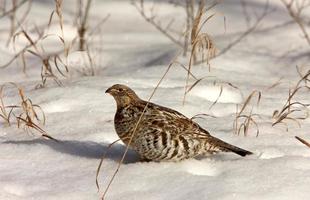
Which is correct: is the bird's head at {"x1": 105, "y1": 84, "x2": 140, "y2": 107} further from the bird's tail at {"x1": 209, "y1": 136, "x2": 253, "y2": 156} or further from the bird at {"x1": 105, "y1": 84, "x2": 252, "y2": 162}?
the bird's tail at {"x1": 209, "y1": 136, "x2": 253, "y2": 156}

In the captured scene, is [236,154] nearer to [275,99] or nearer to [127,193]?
[127,193]

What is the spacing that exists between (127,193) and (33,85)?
7.90ft

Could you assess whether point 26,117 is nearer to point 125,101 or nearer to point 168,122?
point 125,101

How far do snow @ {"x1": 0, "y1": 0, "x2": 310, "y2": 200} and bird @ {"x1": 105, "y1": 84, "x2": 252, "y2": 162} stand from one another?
0.19 feet

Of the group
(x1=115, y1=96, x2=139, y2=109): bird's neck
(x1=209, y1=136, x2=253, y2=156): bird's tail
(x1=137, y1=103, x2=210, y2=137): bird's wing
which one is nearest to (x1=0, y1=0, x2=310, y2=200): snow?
(x1=209, y1=136, x2=253, y2=156): bird's tail

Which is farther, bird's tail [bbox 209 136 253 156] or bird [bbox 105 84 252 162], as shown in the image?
bird's tail [bbox 209 136 253 156]

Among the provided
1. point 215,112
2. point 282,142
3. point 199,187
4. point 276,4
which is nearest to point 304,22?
point 276,4

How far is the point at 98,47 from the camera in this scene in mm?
7410

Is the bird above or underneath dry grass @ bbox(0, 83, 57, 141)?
above

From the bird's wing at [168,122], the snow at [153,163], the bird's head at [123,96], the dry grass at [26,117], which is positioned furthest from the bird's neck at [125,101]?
the dry grass at [26,117]

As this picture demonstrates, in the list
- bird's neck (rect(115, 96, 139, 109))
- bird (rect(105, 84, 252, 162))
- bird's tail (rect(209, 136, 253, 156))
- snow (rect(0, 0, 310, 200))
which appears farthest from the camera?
bird's neck (rect(115, 96, 139, 109))

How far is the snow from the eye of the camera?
3396 mm

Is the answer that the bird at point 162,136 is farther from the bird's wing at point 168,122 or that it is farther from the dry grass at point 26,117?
the dry grass at point 26,117

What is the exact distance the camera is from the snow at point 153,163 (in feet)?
11.1
